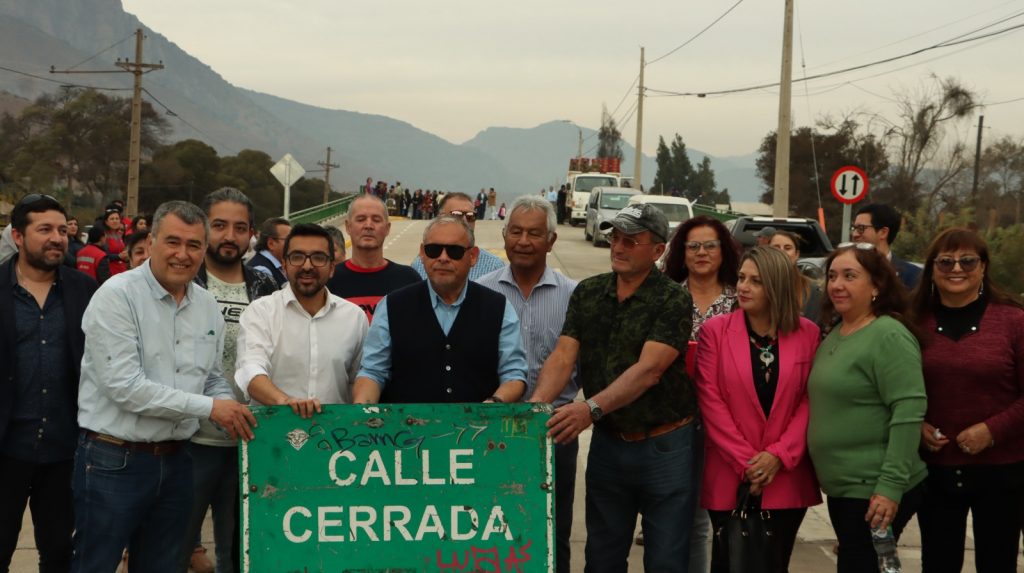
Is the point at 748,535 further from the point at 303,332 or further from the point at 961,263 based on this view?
the point at 303,332

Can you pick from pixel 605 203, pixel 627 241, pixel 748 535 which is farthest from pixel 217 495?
pixel 605 203

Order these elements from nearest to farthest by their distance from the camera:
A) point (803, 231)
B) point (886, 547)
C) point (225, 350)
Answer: point (886, 547), point (225, 350), point (803, 231)

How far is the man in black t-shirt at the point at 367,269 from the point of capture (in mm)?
6293

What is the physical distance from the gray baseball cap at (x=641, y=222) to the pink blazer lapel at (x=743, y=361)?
20.8 inches

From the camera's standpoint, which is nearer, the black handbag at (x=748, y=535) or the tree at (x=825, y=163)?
the black handbag at (x=748, y=535)

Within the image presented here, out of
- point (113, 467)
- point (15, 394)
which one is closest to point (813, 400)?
point (113, 467)

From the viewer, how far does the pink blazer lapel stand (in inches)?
193

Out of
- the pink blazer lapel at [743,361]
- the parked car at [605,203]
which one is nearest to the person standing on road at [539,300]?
the pink blazer lapel at [743,361]

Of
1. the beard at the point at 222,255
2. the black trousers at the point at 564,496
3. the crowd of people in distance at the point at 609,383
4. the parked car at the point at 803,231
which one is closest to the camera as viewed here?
the crowd of people in distance at the point at 609,383

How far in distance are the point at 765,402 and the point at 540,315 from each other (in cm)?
127

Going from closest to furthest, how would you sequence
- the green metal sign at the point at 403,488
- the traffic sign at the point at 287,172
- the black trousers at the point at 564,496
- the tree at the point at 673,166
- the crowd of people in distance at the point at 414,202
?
the green metal sign at the point at 403,488
the black trousers at the point at 564,496
the traffic sign at the point at 287,172
the crowd of people in distance at the point at 414,202
the tree at the point at 673,166

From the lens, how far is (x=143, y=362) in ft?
15.3

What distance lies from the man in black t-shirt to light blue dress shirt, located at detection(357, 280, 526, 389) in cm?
124

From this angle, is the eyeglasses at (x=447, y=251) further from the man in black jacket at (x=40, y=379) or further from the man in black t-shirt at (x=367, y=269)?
the man in black jacket at (x=40, y=379)
